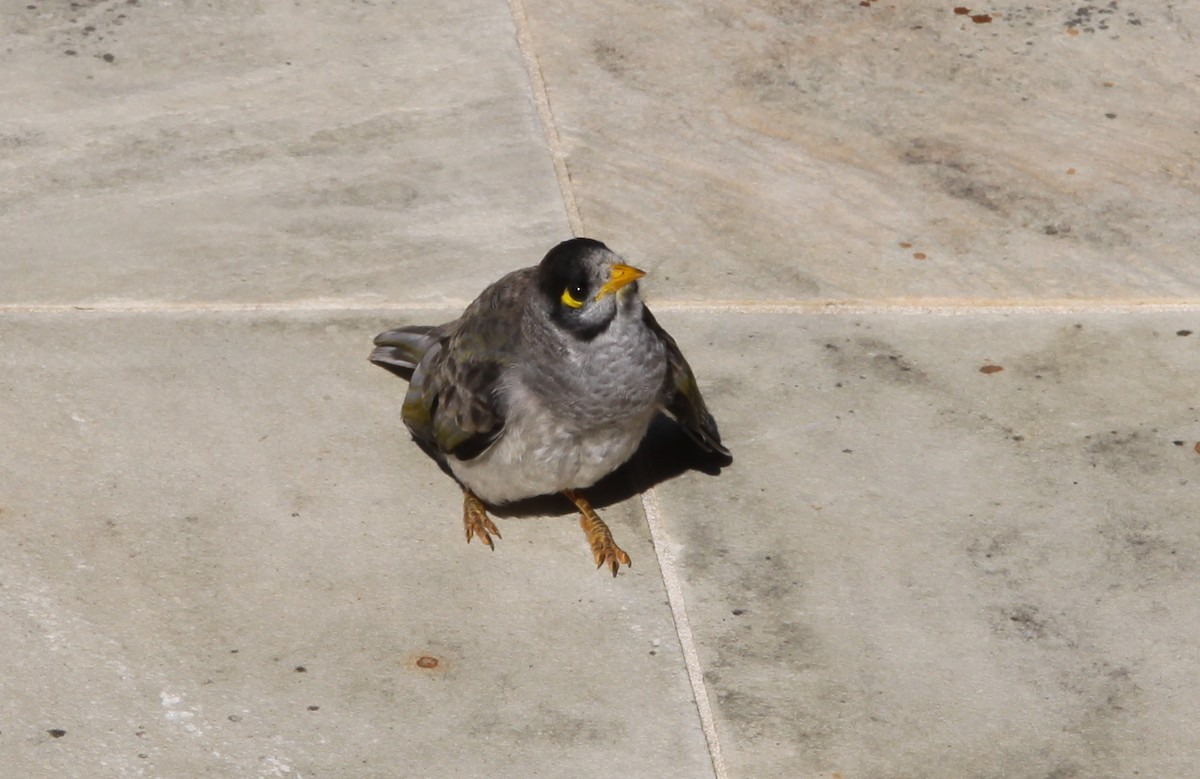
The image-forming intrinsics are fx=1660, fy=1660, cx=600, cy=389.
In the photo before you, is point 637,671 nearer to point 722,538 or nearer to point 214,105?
point 722,538

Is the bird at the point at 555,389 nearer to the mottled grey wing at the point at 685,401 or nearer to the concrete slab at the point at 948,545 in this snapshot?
the mottled grey wing at the point at 685,401

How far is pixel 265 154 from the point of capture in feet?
25.6

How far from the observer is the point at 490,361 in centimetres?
550

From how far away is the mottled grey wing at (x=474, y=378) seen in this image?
18.0 ft

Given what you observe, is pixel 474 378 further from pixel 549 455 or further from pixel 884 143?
pixel 884 143

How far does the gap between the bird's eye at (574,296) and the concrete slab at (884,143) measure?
174cm

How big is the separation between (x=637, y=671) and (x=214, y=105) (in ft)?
14.1

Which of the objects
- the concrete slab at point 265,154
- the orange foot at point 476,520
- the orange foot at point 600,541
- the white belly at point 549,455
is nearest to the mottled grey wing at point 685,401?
the white belly at point 549,455

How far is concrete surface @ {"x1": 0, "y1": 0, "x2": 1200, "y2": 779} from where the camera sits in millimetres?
4891

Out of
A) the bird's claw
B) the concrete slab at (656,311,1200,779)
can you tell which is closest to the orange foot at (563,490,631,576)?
the bird's claw

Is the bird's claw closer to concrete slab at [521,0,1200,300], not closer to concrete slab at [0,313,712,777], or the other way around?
concrete slab at [0,313,712,777]

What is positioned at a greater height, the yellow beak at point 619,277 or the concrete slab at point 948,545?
the yellow beak at point 619,277

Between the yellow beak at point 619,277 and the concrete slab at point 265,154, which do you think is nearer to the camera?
the yellow beak at point 619,277

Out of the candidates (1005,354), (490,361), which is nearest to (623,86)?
(1005,354)
